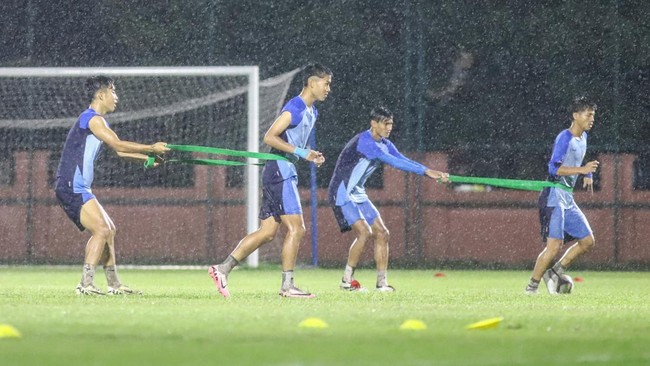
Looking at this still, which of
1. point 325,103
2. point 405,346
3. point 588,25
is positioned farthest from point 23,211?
point 405,346

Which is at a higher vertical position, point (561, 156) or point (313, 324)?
point (561, 156)

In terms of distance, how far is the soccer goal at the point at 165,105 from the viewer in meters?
22.1

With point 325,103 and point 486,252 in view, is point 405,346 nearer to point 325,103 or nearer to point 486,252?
point 486,252

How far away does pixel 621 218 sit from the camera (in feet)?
74.4

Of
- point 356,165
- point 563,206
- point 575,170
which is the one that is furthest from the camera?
point 356,165

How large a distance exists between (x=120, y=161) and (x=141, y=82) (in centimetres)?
206

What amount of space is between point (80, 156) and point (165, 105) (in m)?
9.14

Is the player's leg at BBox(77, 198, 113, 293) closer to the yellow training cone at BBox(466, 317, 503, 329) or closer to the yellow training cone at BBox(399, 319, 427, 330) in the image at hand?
the yellow training cone at BBox(399, 319, 427, 330)

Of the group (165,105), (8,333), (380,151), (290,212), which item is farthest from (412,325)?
(165,105)

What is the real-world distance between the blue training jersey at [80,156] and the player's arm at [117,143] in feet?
0.44

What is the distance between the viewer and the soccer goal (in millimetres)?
22109

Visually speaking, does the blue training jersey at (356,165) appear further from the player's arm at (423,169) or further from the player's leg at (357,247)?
the player's leg at (357,247)

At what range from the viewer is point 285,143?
12.7 m

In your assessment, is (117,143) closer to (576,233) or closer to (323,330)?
(323,330)
